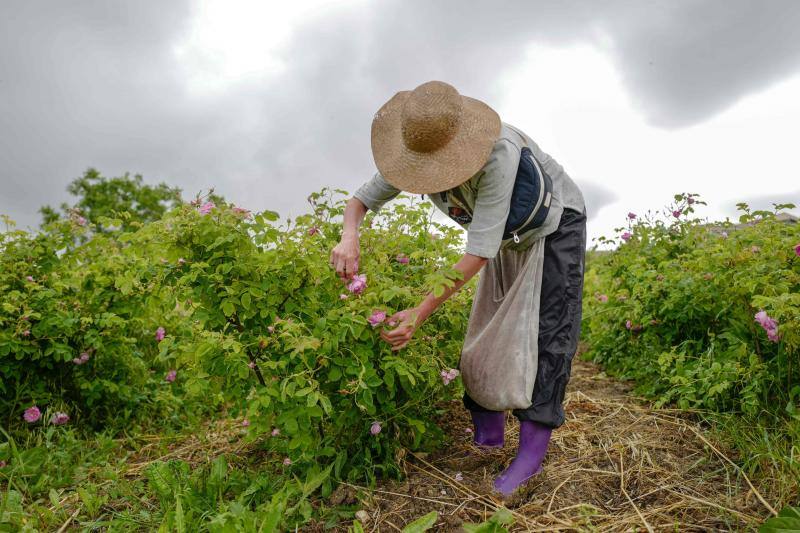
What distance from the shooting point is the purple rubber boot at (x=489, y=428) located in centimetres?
288

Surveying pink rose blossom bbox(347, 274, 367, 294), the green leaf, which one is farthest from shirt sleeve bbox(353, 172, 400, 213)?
the green leaf

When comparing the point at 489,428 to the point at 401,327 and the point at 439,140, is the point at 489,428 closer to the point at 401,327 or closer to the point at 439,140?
the point at 401,327

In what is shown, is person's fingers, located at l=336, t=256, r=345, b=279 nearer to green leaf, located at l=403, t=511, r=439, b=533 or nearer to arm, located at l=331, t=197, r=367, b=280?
arm, located at l=331, t=197, r=367, b=280

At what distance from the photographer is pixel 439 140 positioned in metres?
2.23

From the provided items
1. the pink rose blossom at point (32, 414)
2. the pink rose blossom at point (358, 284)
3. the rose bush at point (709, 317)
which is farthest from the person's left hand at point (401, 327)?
the pink rose blossom at point (32, 414)

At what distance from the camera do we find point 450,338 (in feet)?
10.0

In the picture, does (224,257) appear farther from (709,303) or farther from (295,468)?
(709,303)

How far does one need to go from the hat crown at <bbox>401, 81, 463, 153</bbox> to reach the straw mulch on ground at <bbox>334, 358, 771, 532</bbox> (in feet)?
4.51

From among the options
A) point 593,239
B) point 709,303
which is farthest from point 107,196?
point 709,303

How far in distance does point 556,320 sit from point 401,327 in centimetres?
72

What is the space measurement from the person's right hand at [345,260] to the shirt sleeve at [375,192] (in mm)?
307

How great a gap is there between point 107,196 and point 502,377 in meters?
24.3

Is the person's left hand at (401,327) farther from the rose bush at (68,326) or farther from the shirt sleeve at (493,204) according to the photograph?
the rose bush at (68,326)

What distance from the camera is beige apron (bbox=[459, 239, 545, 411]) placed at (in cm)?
250
